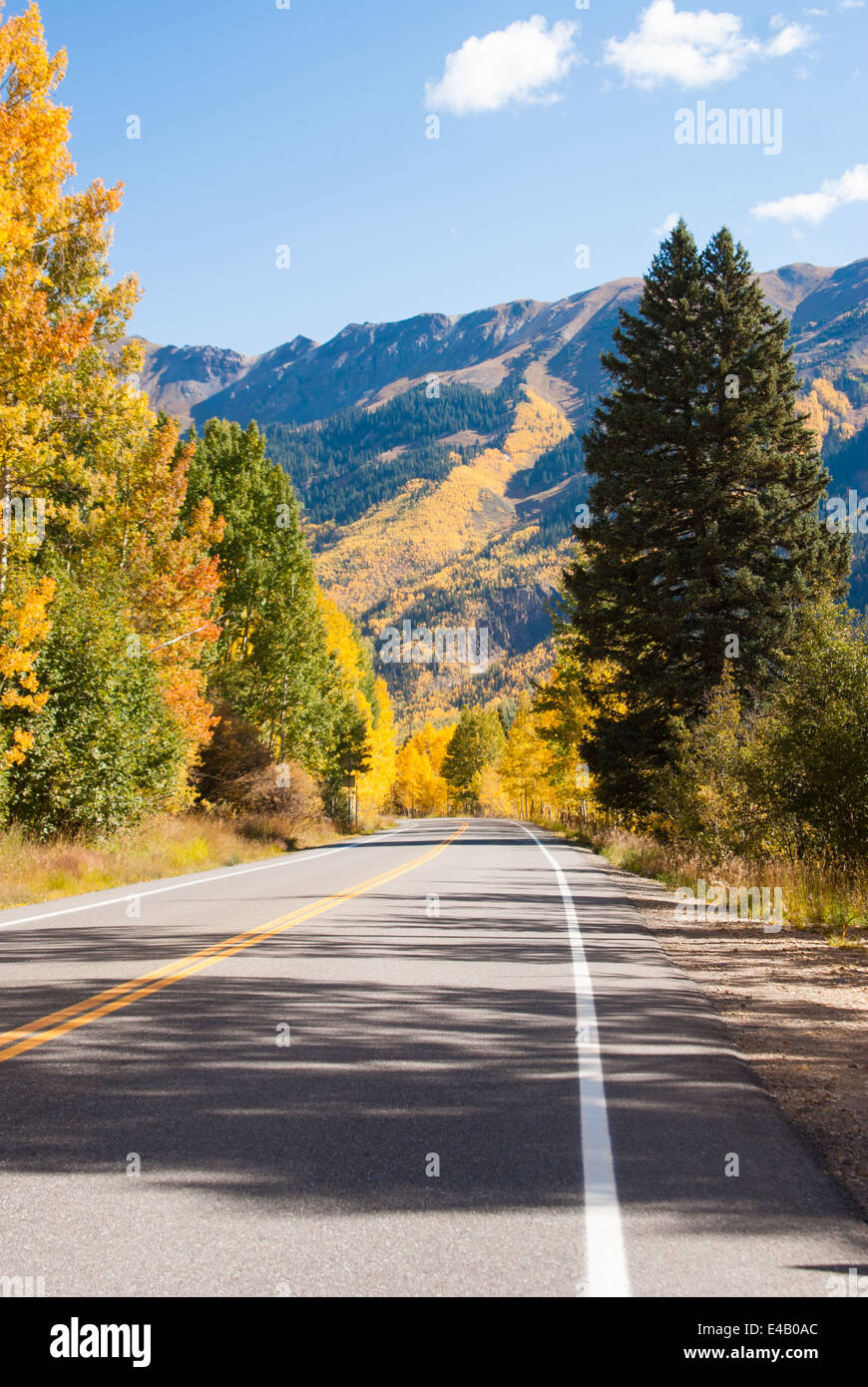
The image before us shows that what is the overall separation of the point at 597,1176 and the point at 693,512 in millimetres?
22758

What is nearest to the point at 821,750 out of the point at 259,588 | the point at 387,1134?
the point at 387,1134

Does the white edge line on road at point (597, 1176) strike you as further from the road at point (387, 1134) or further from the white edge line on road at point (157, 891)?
the white edge line on road at point (157, 891)

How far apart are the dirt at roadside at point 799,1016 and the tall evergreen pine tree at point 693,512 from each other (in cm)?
1166

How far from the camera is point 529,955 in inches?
416

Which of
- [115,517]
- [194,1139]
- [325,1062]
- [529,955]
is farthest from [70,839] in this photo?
[194,1139]

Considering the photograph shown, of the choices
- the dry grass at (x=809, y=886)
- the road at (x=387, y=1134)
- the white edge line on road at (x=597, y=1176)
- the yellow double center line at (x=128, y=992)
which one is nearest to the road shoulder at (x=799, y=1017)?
the road at (x=387, y=1134)

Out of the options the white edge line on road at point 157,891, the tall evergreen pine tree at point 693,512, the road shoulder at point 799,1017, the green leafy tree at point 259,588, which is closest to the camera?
the road shoulder at point 799,1017

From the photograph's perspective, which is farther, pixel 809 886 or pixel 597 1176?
pixel 809 886

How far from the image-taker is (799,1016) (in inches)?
327

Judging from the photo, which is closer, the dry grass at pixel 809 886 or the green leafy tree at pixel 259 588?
the dry grass at pixel 809 886

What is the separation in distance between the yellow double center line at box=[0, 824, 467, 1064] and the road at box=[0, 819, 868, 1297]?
0.12 ft

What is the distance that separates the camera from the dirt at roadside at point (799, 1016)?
5480mm

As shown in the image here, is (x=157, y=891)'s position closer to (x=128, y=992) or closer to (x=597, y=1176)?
(x=128, y=992)
